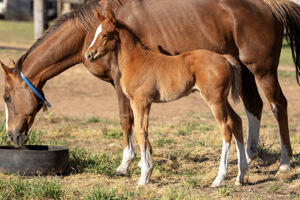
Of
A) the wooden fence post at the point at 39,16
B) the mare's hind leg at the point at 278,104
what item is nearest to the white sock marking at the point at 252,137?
the mare's hind leg at the point at 278,104

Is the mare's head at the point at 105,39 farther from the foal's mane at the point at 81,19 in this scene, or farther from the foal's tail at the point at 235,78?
the foal's tail at the point at 235,78

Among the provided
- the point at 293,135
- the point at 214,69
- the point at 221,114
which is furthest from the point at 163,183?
the point at 293,135

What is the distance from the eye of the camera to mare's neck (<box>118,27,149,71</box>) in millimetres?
4773

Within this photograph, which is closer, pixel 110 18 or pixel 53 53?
pixel 110 18

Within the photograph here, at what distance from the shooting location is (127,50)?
479 cm

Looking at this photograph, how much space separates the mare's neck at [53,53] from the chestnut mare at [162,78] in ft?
2.67

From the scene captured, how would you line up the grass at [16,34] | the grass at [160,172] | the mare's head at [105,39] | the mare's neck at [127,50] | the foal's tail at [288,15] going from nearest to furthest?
1. the grass at [160,172]
2. the mare's head at [105,39]
3. the mare's neck at [127,50]
4. the foal's tail at [288,15]
5. the grass at [16,34]

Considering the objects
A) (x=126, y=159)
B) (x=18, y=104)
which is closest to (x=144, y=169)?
(x=126, y=159)

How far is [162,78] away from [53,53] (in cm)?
143

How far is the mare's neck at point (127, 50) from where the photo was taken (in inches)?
188

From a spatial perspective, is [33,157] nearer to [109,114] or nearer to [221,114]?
[221,114]

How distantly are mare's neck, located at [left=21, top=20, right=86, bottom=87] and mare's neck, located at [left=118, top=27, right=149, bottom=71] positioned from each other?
0.78 metres

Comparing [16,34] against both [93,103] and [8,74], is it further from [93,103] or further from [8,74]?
[8,74]

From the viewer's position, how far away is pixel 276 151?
22.0 feet
